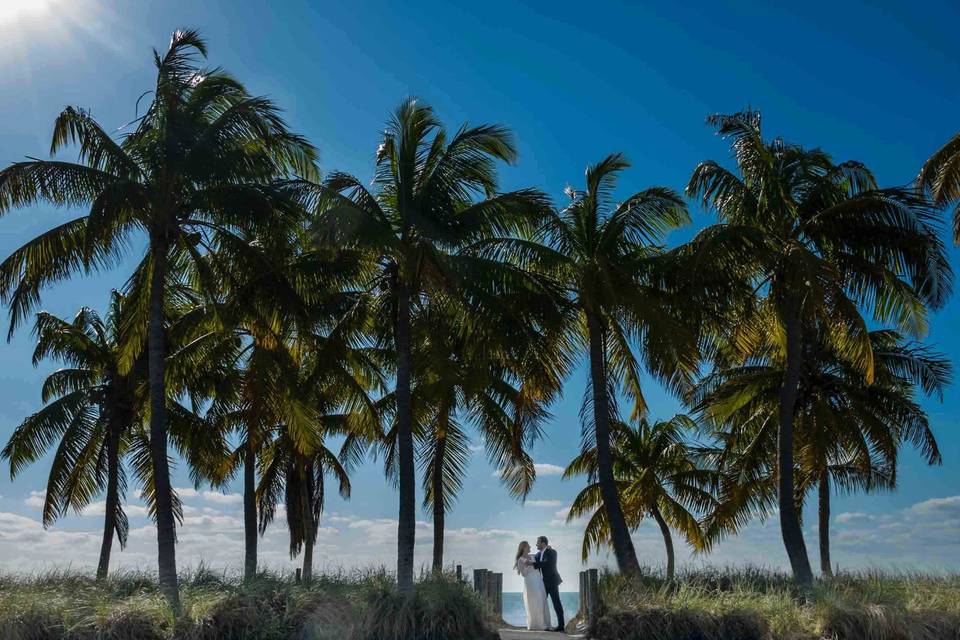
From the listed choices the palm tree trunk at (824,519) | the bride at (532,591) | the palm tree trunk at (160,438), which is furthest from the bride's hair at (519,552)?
the palm tree trunk at (824,519)

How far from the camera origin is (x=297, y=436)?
21375mm

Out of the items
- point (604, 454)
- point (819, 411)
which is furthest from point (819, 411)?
point (604, 454)

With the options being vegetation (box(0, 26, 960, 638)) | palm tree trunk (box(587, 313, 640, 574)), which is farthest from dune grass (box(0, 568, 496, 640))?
palm tree trunk (box(587, 313, 640, 574))

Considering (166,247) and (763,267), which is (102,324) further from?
(763,267)

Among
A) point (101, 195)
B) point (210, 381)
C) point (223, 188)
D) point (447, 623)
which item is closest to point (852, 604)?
point (447, 623)

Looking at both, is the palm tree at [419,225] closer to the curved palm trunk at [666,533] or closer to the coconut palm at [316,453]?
the coconut palm at [316,453]

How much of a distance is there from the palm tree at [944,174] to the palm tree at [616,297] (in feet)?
18.0

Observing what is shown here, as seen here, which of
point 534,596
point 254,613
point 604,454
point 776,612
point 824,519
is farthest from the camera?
point 824,519

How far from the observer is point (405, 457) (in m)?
20.1

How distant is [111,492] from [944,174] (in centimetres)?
2316

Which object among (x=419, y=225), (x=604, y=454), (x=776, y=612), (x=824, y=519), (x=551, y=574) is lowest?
(x=776, y=612)

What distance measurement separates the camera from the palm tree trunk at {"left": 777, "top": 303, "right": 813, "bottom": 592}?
22516 mm

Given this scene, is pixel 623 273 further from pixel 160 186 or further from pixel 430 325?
pixel 160 186

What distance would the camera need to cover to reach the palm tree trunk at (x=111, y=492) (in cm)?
2790
